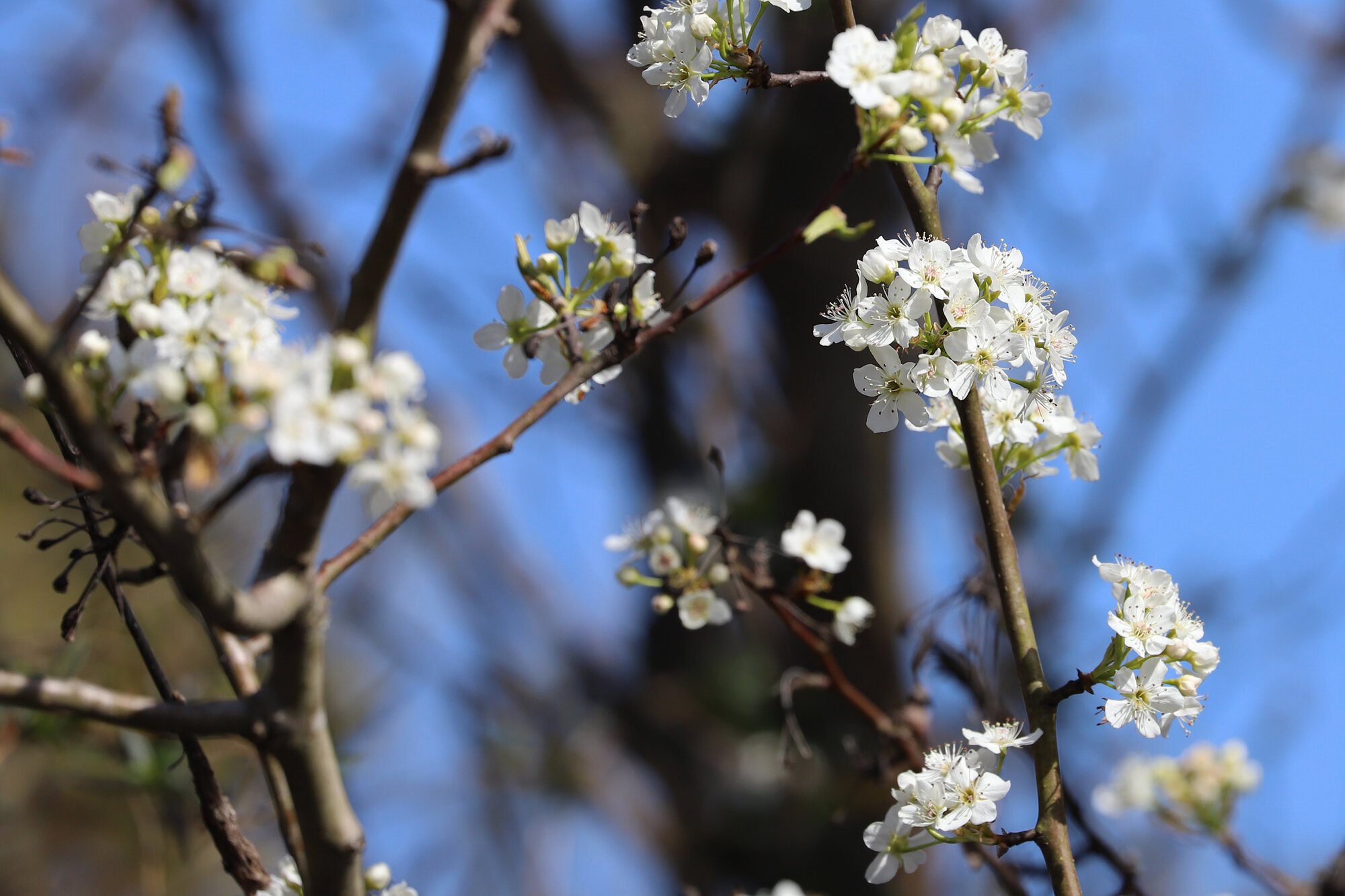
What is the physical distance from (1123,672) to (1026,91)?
2.04ft

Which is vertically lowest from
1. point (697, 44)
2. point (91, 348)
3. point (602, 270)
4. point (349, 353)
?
point (349, 353)

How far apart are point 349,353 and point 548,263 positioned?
0.36 meters

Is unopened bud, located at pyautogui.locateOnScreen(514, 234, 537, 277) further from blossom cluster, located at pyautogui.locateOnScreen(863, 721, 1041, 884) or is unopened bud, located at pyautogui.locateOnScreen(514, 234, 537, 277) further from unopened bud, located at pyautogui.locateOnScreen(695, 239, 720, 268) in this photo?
blossom cluster, located at pyautogui.locateOnScreen(863, 721, 1041, 884)

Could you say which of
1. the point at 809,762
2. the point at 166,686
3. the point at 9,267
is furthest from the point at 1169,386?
the point at 9,267

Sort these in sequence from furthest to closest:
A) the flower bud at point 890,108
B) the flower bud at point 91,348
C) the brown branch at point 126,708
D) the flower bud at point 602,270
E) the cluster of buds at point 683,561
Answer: the cluster of buds at point 683,561 < the flower bud at point 602,270 < the flower bud at point 890,108 < the flower bud at point 91,348 < the brown branch at point 126,708

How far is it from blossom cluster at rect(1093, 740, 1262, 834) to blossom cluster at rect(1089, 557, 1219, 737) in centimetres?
105

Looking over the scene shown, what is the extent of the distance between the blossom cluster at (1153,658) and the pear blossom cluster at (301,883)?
2.38 ft

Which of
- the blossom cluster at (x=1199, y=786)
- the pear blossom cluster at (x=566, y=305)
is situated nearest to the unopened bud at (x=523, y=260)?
the pear blossom cluster at (x=566, y=305)

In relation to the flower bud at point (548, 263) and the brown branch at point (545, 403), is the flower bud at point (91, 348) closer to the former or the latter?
the brown branch at point (545, 403)

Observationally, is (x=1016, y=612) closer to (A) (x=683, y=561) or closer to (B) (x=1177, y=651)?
(B) (x=1177, y=651)

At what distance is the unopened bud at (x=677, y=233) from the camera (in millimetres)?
905

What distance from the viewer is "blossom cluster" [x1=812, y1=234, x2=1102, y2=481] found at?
93cm

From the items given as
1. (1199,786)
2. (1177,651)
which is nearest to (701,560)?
(1177,651)

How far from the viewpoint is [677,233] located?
A: 91cm
